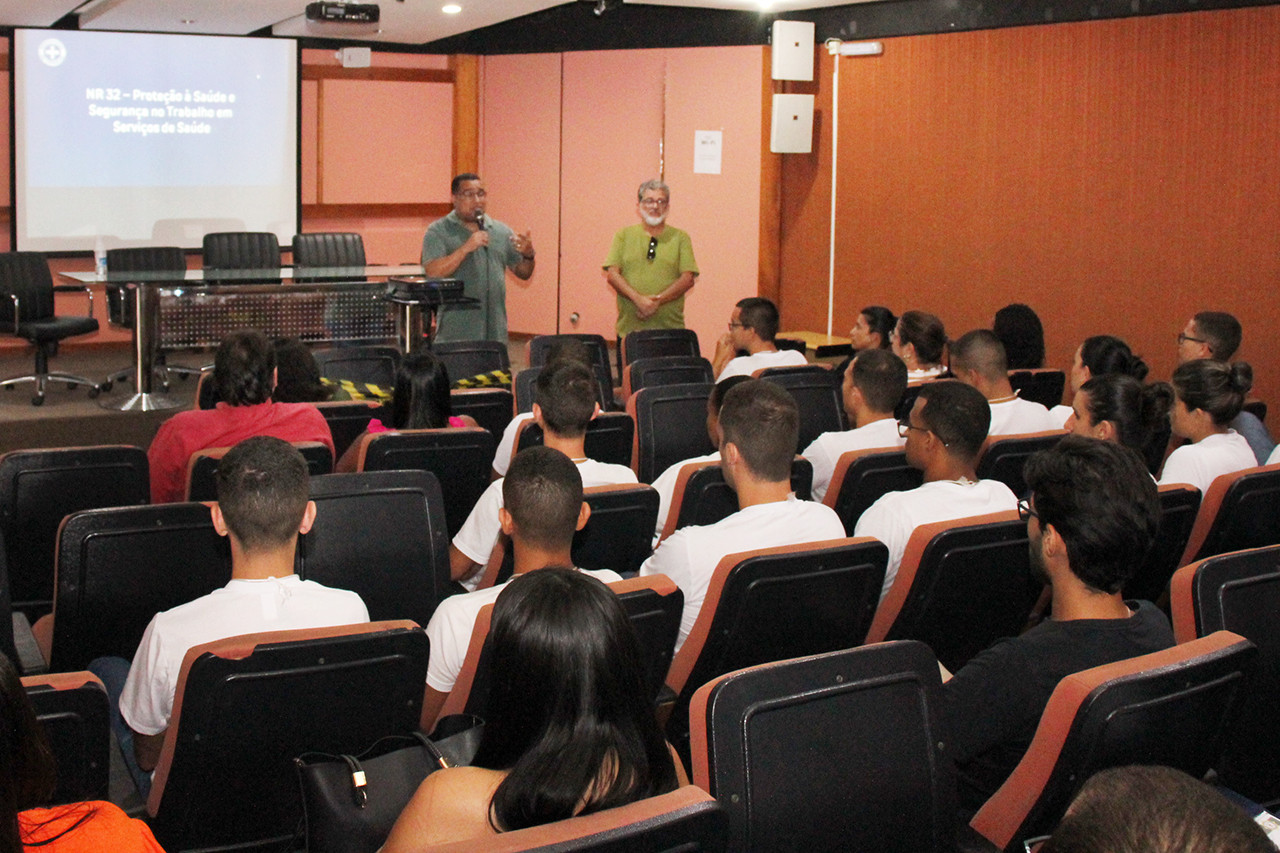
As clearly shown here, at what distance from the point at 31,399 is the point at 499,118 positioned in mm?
5055

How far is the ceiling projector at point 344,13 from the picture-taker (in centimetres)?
881

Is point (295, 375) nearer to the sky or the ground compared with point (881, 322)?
nearer to the ground

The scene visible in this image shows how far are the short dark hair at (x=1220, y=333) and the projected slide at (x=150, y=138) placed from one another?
8.02 m

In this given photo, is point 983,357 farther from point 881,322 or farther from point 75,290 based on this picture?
point 75,290

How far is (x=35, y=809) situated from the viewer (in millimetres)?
1511

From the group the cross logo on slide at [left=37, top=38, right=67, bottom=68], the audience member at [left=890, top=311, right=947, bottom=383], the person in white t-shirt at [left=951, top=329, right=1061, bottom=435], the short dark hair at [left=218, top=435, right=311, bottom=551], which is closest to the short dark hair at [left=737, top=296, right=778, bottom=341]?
the audience member at [left=890, top=311, right=947, bottom=383]

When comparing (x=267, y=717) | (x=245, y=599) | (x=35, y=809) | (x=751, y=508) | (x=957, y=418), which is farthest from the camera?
(x=957, y=418)

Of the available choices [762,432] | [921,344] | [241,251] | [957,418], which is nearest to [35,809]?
[762,432]

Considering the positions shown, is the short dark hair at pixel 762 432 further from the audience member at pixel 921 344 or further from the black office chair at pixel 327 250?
the black office chair at pixel 327 250

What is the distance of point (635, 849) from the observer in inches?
56.4

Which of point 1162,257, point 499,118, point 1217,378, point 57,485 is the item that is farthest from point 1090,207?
point 57,485

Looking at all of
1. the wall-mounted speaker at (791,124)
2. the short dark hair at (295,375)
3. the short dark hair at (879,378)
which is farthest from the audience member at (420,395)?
the wall-mounted speaker at (791,124)

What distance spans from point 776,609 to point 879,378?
6.38 feet

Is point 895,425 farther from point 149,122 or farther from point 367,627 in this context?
point 149,122
